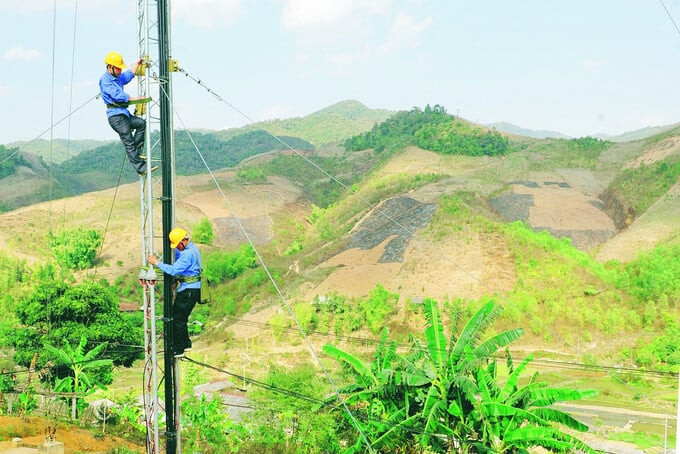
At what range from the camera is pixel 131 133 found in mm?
8094

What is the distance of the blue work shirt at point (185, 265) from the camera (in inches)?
310

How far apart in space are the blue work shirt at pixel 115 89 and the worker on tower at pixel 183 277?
4.74ft

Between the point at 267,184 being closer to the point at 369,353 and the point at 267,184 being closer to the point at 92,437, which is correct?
A: the point at 369,353

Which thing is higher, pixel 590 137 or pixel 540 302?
pixel 590 137

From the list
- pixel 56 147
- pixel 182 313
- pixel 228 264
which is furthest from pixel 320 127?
pixel 182 313

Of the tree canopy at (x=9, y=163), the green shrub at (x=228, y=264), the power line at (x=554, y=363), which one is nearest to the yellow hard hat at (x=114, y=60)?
the power line at (x=554, y=363)

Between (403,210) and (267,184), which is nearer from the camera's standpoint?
(403,210)

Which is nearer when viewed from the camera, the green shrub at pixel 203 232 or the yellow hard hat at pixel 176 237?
the yellow hard hat at pixel 176 237

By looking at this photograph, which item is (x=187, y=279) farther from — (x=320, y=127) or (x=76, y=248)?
(x=320, y=127)

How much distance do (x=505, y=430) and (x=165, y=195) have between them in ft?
23.6

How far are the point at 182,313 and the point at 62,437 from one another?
692 cm

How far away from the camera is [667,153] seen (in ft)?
156

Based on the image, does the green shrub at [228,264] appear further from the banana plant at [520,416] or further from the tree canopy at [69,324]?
the banana plant at [520,416]

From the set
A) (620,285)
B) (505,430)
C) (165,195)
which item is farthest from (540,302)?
→ (165,195)
